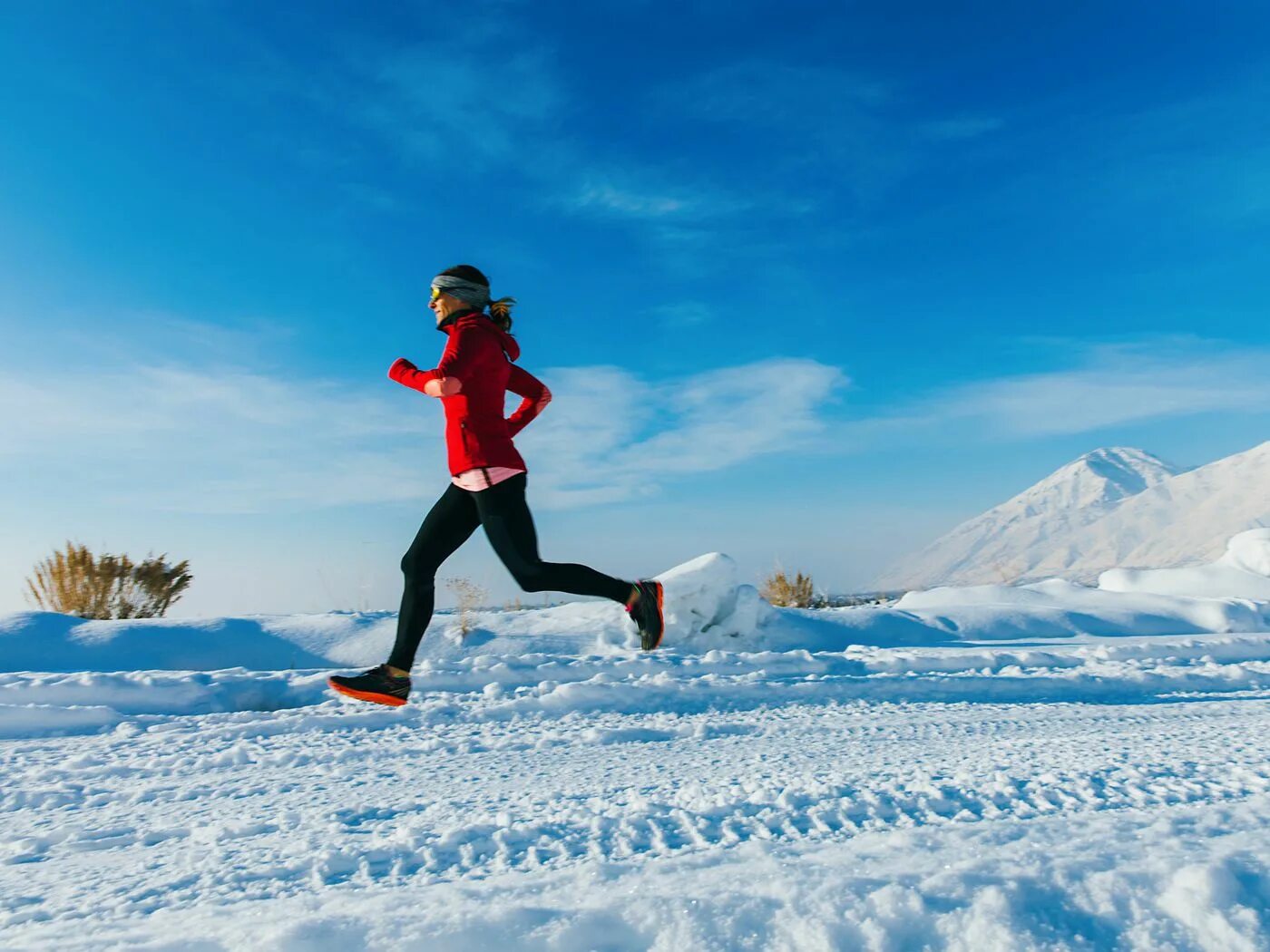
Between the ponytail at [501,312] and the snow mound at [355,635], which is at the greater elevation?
the ponytail at [501,312]

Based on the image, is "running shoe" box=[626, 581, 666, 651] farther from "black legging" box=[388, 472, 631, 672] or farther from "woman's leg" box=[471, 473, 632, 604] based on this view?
"woman's leg" box=[471, 473, 632, 604]

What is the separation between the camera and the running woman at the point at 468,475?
3557 millimetres

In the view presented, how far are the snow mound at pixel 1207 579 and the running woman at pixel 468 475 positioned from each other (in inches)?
361

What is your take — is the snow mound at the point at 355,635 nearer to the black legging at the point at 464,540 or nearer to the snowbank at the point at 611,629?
the snowbank at the point at 611,629

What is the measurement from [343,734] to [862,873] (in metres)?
2.25

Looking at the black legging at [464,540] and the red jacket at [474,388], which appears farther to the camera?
the black legging at [464,540]

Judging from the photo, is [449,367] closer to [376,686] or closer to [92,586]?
[376,686]

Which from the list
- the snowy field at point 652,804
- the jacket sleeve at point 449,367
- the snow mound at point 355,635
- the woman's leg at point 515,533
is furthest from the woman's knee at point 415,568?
the snow mound at point 355,635

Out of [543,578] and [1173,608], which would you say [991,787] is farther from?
[1173,608]

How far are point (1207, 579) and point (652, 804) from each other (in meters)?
11.7

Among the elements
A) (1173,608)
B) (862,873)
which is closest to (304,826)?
(862,873)

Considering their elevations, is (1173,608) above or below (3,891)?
above

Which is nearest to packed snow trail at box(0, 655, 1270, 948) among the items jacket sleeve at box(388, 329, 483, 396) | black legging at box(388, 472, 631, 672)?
black legging at box(388, 472, 631, 672)

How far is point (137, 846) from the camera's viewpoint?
185 cm
